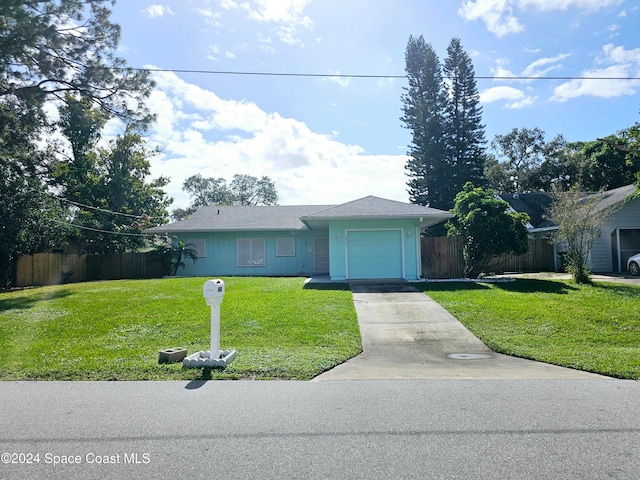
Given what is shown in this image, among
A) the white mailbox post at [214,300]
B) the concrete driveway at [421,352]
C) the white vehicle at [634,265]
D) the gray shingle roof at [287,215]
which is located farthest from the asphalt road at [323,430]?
the white vehicle at [634,265]

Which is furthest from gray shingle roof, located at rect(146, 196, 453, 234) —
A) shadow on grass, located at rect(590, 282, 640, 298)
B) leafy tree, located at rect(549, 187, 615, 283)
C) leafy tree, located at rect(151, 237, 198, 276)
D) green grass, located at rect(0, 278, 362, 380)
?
shadow on grass, located at rect(590, 282, 640, 298)

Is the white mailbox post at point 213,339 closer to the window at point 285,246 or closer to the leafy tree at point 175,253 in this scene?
the window at point 285,246

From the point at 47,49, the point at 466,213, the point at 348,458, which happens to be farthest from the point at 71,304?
the point at 466,213

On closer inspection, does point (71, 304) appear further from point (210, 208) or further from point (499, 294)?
point (210, 208)

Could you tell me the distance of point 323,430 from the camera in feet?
13.2

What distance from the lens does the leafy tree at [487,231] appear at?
52.2ft

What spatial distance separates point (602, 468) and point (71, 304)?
12825 mm

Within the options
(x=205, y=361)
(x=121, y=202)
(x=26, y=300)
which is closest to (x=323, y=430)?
(x=205, y=361)

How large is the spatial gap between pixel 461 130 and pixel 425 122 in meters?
3.28

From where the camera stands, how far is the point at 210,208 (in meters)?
26.6

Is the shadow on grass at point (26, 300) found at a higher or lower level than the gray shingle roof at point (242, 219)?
lower

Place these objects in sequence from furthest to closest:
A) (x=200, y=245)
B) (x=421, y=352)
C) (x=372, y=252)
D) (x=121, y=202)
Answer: (x=121, y=202) < (x=200, y=245) < (x=372, y=252) < (x=421, y=352)

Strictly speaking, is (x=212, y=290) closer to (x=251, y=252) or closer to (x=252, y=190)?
(x=251, y=252)

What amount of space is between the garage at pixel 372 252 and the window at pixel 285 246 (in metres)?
6.06
